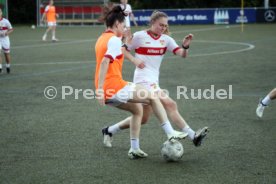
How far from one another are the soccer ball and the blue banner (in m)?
35.8

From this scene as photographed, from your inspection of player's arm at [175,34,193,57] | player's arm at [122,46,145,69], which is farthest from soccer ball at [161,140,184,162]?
player's arm at [175,34,193,57]

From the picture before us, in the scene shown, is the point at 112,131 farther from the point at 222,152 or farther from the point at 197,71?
the point at 197,71

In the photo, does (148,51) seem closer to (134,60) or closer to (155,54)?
(155,54)

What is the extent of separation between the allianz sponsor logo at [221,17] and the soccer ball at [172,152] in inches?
1441

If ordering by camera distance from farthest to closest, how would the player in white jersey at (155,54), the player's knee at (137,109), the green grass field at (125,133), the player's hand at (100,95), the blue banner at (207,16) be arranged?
the blue banner at (207,16)
the player in white jersey at (155,54)
the player's knee at (137,109)
the player's hand at (100,95)
the green grass field at (125,133)

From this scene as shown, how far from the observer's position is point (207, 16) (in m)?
43.2

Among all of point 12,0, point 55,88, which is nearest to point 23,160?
point 55,88

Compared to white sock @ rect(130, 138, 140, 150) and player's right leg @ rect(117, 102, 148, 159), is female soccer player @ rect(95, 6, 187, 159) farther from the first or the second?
white sock @ rect(130, 138, 140, 150)

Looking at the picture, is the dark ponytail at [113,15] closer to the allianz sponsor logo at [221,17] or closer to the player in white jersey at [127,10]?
the player in white jersey at [127,10]

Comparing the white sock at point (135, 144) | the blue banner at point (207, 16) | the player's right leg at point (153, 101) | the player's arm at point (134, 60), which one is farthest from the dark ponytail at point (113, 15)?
the blue banner at point (207, 16)

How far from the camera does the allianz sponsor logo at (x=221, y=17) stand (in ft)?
139

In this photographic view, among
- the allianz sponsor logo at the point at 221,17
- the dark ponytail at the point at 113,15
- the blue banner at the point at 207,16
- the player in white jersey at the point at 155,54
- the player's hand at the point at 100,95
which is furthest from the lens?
the allianz sponsor logo at the point at 221,17

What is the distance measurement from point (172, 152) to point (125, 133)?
6.08 feet

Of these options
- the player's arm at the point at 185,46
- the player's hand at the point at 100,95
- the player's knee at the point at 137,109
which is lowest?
the player's knee at the point at 137,109
